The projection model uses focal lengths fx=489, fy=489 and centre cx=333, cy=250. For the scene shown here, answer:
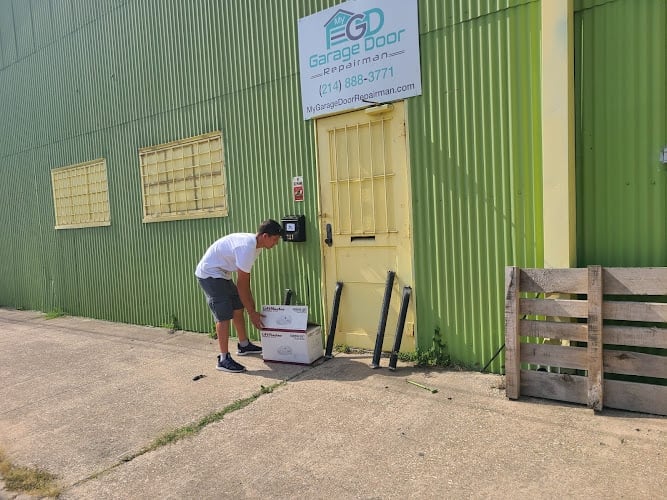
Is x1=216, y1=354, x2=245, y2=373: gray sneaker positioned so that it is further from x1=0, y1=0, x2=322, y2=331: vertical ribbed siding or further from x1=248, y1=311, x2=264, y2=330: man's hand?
x1=0, y1=0, x2=322, y2=331: vertical ribbed siding

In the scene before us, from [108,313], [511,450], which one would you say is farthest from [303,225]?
[108,313]

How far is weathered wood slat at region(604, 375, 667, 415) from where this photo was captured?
3520 mm

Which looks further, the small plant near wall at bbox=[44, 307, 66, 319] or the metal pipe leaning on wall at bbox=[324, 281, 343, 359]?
the small plant near wall at bbox=[44, 307, 66, 319]

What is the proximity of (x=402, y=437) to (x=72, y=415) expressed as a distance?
3048 millimetres

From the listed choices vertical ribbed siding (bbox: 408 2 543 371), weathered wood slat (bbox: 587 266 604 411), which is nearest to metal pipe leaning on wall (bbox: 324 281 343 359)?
vertical ribbed siding (bbox: 408 2 543 371)

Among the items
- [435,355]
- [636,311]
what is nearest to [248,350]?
[435,355]

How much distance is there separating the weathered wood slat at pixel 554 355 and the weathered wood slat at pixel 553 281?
448 mm

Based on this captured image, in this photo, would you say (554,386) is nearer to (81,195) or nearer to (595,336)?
(595,336)

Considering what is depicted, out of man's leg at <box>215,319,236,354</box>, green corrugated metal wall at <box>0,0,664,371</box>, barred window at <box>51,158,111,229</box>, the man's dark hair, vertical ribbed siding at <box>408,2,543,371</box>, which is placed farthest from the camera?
barred window at <box>51,158,111,229</box>

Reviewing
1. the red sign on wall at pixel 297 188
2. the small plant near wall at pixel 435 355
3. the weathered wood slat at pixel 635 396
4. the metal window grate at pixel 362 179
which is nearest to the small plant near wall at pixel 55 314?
the red sign on wall at pixel 297 188

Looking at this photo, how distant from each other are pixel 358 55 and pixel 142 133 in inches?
163

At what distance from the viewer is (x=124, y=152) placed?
8062 mm

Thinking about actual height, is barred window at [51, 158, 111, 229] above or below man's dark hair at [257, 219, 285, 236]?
above

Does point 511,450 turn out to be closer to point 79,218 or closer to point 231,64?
point 231,64
